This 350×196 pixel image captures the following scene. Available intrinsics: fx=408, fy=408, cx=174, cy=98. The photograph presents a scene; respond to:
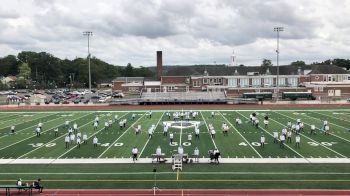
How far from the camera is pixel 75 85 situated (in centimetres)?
13238

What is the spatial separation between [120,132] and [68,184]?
14.7 m

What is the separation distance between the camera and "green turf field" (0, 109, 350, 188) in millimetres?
18781

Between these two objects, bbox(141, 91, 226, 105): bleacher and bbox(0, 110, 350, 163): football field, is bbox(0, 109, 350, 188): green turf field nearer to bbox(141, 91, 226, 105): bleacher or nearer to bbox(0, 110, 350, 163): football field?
bbox(0, 110, 350, 163): football field

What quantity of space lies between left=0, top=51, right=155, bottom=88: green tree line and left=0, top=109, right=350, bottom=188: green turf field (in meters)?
98.3

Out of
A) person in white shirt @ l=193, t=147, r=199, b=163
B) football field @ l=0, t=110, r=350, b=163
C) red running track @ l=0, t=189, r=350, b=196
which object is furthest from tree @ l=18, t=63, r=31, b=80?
red running track @ l=0, t=189, r=350, b=196

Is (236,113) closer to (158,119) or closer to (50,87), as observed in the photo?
(158,119)

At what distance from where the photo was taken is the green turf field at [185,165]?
61.6 feet

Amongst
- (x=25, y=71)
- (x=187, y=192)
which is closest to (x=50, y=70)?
(x=25, y=71)

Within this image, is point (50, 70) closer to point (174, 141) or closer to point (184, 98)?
point (184, 98)

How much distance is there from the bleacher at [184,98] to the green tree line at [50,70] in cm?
6848

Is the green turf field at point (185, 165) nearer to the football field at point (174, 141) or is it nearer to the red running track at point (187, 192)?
the football field at point (174, 141)

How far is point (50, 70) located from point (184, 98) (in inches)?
3135

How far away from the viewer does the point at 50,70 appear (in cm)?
13250

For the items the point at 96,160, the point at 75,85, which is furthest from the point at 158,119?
the point at 75,85
